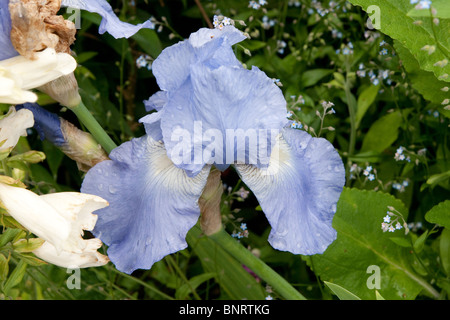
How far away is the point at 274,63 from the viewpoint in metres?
1.14

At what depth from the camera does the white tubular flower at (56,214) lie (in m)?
0.62

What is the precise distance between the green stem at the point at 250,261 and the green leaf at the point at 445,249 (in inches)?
12.1

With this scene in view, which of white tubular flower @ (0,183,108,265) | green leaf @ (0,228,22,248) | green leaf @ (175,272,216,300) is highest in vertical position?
white tubular flower @ (0,183,108,265)

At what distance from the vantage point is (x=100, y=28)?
2.39 ft

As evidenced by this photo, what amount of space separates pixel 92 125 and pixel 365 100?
0.60m

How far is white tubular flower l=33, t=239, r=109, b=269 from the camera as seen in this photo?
2.25 feet

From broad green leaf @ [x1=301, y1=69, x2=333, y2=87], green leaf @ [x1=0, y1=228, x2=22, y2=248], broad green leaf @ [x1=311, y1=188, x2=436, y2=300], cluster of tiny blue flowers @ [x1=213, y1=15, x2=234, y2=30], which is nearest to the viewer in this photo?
green leaf @ [x1=0, y1=228, x2=22, y2=248]

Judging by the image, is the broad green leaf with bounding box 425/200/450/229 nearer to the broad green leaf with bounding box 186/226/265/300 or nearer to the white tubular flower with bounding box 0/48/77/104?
the broad green leaf with bounding box 186/226/265/300

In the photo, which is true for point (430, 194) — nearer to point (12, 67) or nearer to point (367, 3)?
point (367, 3)

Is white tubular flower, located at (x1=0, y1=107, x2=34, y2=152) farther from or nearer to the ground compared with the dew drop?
farther from the ground

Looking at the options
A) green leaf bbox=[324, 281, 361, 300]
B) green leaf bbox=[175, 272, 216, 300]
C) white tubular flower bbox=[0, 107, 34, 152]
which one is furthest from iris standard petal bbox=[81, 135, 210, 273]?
green leaf bbox=[175, 272, 216, 300]

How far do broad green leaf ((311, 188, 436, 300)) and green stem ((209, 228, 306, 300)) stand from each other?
0.20 m

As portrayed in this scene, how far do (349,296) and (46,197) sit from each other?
0.42m

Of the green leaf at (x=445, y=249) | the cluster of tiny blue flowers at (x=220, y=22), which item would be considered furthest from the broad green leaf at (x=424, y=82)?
the cluster of tiny blue flowers at (x=220, y=22)
